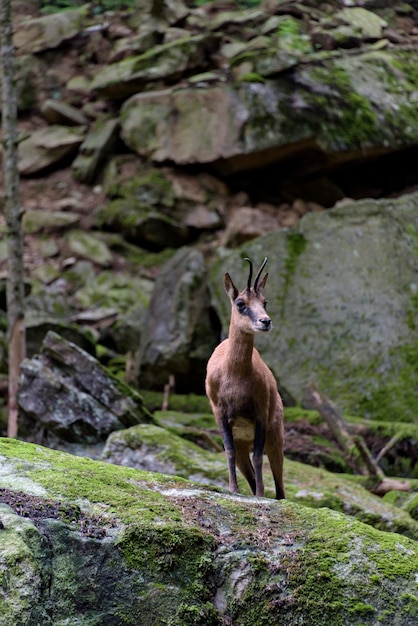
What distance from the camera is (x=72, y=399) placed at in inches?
350

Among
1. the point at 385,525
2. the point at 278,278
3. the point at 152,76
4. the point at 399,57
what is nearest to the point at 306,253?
the point at 278,278

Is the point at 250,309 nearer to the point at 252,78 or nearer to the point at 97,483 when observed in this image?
the point at 97,483

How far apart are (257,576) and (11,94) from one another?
1024 cm

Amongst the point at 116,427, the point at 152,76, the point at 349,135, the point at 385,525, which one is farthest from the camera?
the point at 152,76

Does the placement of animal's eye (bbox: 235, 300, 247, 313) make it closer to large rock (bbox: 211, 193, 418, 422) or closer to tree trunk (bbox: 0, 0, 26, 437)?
large rock (bbox: 211, 193, 418, 422)

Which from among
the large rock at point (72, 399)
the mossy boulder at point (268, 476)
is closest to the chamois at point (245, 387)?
the mossy boulder at point (268, 476)

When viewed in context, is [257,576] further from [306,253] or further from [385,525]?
[306,253]

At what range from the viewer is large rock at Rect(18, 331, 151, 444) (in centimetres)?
874

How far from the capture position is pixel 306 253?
12.6 m

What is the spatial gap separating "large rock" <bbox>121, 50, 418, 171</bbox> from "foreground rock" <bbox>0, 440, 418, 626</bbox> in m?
13.9

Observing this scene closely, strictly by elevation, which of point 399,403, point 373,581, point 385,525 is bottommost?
point 399,403

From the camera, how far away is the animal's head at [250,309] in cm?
504

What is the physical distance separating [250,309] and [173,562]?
1.97 metres

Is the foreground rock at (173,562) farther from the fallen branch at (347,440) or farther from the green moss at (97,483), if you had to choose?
the fallen branch at (347,440)
